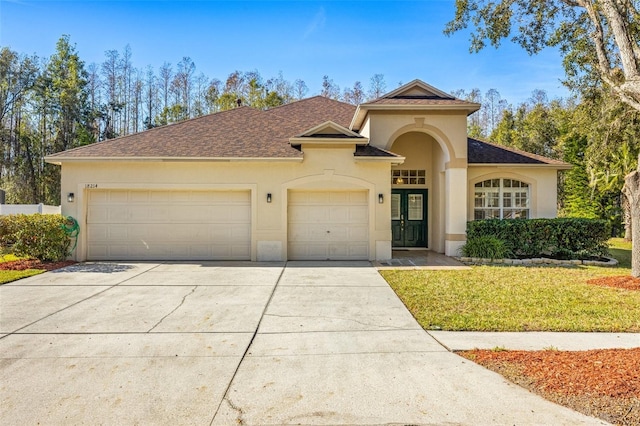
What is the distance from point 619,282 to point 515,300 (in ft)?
10.9

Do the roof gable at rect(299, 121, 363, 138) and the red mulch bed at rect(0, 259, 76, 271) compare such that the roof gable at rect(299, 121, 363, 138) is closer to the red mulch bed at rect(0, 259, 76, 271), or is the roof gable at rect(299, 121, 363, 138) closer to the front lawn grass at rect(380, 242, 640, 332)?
the front lawn grass at rect(380, 242, 640, 332)

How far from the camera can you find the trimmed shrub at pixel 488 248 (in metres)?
11.5

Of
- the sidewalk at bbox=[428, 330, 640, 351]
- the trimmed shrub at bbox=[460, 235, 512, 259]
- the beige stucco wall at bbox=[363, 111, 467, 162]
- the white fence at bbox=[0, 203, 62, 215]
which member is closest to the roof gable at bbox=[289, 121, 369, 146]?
the beige stucco wall at bbox=[363, 111, 467, 162]

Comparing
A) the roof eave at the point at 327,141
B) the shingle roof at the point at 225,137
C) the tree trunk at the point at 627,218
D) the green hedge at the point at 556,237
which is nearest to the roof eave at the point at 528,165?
the green hedge at the point at 556,237

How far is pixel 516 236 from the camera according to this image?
11.6 metres

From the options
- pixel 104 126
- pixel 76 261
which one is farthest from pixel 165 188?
pixel 104 126

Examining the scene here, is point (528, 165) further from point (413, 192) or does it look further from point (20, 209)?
point (20, 209)

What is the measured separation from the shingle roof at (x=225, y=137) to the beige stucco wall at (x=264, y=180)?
0.33 metres

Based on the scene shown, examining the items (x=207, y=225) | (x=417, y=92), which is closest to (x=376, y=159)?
(x=417, y=92)

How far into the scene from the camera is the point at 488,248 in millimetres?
11602

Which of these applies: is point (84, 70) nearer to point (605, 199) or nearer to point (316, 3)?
point (316, 3)

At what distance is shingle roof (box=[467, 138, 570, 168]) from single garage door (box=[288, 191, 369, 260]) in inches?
188

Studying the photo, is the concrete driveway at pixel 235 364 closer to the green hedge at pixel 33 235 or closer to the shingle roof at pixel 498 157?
the green hedge at pixel 33 235

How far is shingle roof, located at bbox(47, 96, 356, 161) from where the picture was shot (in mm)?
11672
